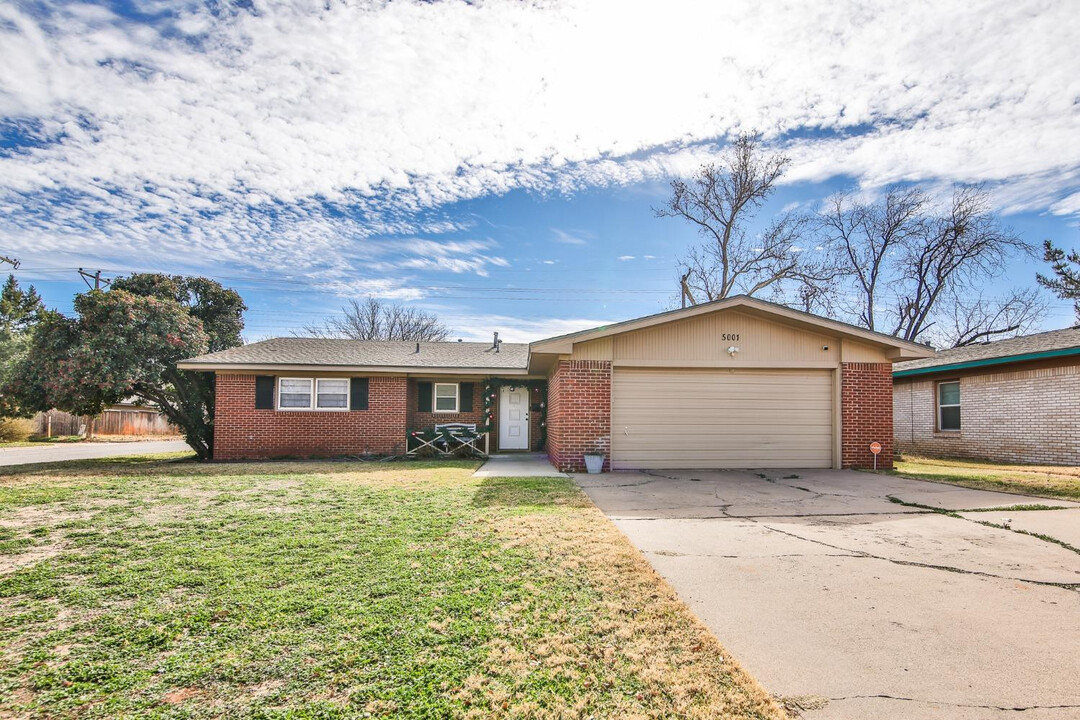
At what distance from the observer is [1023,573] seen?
12.8ft

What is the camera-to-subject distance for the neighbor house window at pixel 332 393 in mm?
13727

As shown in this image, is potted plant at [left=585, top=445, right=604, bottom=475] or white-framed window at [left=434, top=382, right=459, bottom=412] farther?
white-framed window at [left=434, top=382, right=459, bottom=412]

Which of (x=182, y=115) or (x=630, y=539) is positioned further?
(x=182, y=115)

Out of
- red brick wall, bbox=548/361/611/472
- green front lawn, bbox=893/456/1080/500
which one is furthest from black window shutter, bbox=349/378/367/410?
green front lawn, bbox=893/456/1080/500

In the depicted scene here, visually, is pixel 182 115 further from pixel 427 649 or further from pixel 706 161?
pixel 706 161

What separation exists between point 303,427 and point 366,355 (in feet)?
8.25

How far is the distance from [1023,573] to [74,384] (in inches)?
657

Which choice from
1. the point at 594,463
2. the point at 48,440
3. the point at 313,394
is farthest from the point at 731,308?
the point at 48,440

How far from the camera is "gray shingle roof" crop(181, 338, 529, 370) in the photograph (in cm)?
1321

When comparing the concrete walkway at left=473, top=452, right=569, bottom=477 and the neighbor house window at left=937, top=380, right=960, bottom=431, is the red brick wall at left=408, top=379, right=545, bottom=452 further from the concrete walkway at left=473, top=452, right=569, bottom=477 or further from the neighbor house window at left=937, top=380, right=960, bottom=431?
the neighbor house window at left=937, top=380, right=960, bottom=431

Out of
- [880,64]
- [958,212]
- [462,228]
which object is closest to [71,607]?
[880,64]

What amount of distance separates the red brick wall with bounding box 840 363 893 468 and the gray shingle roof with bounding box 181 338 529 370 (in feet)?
24.1

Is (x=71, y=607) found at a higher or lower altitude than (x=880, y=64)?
lower

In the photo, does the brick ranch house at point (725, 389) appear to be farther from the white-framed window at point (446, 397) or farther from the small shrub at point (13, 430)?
the small shrub at point (13, 430)
